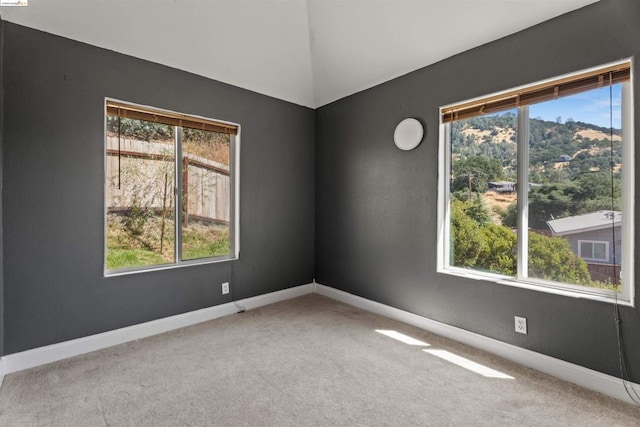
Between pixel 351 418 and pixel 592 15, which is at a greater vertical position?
pixel 592 15

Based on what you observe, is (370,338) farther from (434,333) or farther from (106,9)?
(106,9)

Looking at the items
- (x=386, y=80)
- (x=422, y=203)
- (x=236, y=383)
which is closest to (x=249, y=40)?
(x=386, y=80)

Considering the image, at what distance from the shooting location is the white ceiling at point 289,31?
2.20m

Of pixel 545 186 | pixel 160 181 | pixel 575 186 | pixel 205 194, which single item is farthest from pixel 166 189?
pixel 575 186

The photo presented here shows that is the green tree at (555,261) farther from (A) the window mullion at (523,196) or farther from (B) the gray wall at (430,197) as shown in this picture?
(B) the gray wall at (430,197)

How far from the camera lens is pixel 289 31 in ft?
9.69

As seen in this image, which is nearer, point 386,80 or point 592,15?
point 592,15

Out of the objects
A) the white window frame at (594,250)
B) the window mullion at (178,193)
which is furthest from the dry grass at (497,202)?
the window mullion at (178,193)

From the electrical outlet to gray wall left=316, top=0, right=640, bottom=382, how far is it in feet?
0.14

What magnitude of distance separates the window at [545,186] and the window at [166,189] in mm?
2165

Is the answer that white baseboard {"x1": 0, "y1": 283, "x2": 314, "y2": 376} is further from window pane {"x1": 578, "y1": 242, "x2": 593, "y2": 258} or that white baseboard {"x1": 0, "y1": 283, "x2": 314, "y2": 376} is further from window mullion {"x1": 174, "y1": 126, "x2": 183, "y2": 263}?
window pane {"x1": 578, "y1": 242, "x2": 593, "y2": 258}

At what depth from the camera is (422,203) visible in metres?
2.87

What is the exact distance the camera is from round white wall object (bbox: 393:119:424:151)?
287 centimetres

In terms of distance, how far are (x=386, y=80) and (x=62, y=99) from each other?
9.02ft
